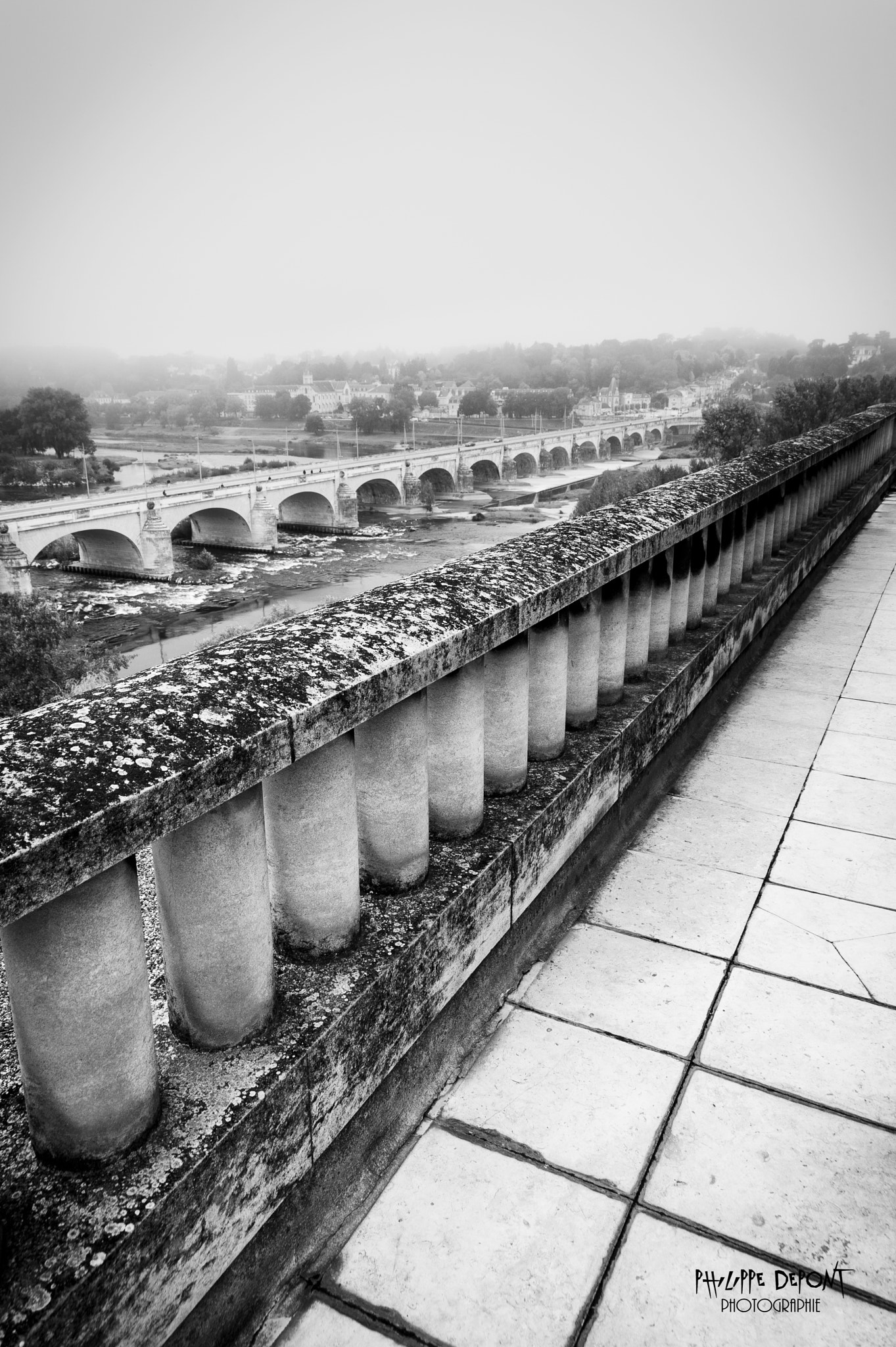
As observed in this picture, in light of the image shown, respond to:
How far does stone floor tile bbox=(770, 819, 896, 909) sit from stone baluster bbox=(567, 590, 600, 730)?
0.94 m

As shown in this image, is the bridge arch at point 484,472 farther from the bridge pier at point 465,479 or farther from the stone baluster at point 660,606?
the stone baluster at point 660,606

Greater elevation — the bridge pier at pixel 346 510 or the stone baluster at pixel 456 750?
the stone baluster at pixel 456 750

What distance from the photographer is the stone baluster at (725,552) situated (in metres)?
5.38

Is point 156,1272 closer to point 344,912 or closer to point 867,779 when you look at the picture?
point 344,912

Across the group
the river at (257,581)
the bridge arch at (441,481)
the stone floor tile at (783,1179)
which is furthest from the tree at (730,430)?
the stone floor tile at (783,1179)

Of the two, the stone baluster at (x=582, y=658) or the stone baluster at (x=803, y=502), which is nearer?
the stone baluster at (x=582, y=658)

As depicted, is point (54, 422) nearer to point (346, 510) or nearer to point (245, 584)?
point (346, 510)

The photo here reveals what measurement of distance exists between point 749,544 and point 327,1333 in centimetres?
518

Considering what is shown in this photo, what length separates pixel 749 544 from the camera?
615cm

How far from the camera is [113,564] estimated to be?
6931 cm

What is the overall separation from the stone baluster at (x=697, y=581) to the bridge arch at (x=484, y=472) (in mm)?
104357

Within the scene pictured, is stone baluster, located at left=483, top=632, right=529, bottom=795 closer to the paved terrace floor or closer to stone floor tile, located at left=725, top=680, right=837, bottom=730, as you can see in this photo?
the paved terrace floor

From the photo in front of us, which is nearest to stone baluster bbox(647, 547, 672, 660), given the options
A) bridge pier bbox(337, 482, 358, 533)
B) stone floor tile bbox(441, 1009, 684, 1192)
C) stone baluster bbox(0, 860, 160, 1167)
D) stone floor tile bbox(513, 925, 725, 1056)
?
stone floor tile bbox(513, 925, 725, 1056)

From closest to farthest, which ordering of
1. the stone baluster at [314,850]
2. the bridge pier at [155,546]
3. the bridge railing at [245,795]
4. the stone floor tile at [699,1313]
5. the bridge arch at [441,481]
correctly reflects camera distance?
1. the bridge railing at [245,795]
2. the stone floor tile at [699,1313]
3. the stone baluster at [314,850]
4. the bridge pier at [155,546]
5. the bridge arch at [441,481]
